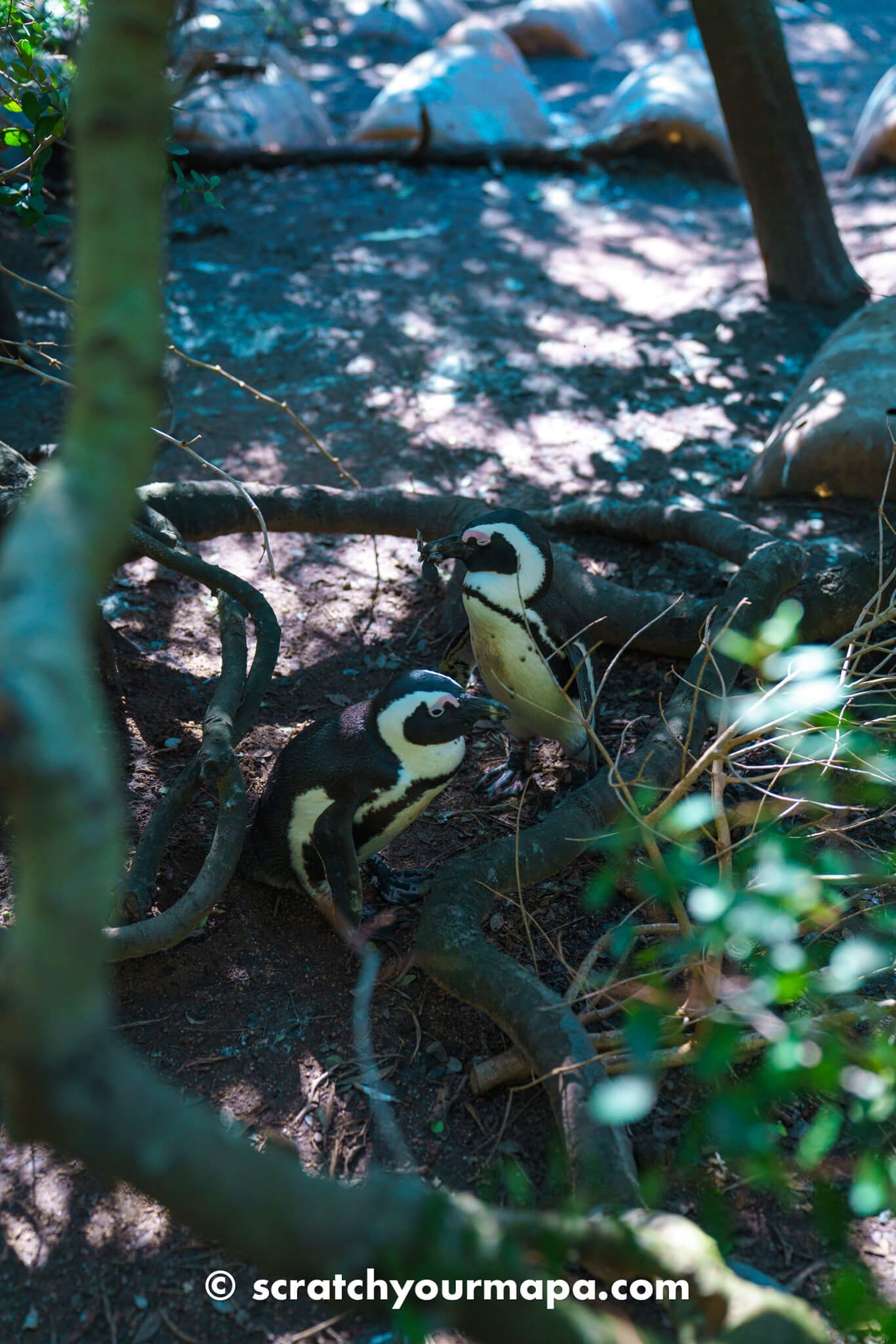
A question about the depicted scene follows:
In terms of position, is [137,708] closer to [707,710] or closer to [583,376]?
[707,710]

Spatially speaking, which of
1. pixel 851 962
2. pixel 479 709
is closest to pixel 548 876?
pixel 479 709

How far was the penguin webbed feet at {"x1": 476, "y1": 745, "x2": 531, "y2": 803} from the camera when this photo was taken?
4359 mm

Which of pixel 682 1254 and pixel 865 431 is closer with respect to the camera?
pixel 682 1254

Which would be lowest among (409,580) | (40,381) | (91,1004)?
(409,580)

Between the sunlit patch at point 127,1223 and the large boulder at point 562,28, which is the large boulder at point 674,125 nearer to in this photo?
the large boulder at point 562,28

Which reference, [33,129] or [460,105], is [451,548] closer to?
[33,129]

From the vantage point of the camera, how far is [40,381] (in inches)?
303

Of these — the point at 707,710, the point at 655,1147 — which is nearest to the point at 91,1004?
the point at 655,1147

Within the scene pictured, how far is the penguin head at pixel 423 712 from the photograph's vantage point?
11.1 ft

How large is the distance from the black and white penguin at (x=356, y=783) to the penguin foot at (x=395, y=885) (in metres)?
0.13

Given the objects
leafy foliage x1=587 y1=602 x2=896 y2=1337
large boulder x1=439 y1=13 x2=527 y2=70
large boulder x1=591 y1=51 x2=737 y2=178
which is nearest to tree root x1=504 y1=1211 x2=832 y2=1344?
leafy foliage x1=587 y1=602 x2=896 y2=1337

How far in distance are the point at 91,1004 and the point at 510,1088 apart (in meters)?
2.20

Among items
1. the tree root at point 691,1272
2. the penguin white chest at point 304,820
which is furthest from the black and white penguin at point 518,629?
the tree root at point 691,1272

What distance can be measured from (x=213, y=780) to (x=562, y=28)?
16.1 m
